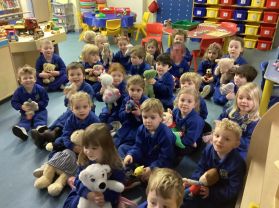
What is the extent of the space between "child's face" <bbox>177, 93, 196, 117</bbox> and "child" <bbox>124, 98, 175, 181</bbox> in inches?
10.2

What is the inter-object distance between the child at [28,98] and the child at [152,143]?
1.25 metres

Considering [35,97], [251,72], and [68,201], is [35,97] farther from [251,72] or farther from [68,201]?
[251,72]

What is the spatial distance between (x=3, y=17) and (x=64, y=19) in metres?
1.99

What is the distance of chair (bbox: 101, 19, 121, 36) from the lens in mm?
6032

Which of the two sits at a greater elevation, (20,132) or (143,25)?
(143,25)

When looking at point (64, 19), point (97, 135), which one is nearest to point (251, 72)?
point (97, 135)

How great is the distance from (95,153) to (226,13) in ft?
18.7

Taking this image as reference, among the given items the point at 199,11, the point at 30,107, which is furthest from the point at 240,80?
the point at 199,11

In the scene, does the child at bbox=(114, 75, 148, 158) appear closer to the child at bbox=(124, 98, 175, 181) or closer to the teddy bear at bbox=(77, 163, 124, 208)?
the child at bbox=(124, 98, 175, 181)

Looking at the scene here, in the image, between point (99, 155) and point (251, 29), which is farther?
point (251, 29)

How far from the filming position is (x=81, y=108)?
225 cm

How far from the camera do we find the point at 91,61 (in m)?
3.75

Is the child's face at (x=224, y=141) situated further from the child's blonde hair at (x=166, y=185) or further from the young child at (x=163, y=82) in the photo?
the young child at (x=163, y=82)

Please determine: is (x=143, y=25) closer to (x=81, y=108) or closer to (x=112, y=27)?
(x=112, y=27)
